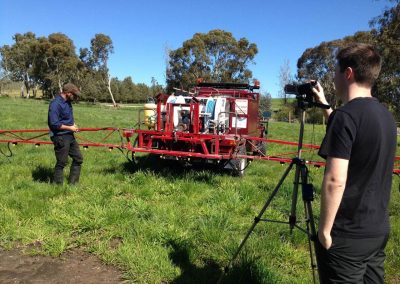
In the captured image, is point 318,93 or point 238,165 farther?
point 238,165

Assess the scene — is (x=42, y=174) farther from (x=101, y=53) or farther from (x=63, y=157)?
(x=101, y=53)

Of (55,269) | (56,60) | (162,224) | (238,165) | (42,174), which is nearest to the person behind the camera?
(55,269)

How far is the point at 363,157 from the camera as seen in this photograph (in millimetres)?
2385

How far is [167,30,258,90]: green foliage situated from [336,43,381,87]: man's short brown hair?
167 feet

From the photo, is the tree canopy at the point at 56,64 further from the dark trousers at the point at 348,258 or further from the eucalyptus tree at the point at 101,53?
the dark trousers at the point at 348,258

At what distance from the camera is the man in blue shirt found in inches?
282

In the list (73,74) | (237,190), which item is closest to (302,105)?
(237,190)

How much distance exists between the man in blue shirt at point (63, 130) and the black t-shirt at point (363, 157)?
5.69 meters

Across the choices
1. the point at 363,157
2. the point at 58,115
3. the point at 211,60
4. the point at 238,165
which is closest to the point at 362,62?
the point at 363,157

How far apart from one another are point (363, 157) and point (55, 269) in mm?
3357

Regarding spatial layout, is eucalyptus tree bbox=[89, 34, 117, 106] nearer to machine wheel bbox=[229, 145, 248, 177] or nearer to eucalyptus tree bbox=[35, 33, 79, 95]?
eucalyptus tree bbox=[35, 33, 79, 95]

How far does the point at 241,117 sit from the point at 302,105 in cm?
657

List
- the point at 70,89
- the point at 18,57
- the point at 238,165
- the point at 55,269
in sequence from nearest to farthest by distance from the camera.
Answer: the point at 55,269, the point at 70,89, the point at 238,165, the point at 18,57

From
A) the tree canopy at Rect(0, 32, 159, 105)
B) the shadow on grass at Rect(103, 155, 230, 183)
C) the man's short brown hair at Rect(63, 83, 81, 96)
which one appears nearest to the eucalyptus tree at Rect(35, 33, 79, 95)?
the tree canopy at Rect(0, 32, 159, 105)
